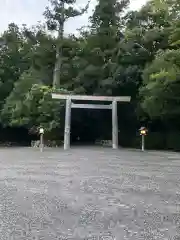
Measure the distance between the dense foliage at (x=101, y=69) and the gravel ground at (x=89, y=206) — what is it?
1003 cm

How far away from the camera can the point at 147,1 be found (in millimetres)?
21703

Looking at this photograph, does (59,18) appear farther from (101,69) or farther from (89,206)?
(89,206)

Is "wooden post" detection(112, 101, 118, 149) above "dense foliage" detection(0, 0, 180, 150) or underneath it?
underneath

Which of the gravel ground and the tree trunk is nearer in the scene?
the gravel ground

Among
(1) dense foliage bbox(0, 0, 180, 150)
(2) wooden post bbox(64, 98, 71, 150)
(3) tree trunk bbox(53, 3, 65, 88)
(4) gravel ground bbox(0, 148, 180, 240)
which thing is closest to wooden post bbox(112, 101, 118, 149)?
(1) dense foliage bbox(0, 0, 180, 150)

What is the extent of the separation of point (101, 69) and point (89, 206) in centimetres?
1898

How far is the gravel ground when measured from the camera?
12.5ft

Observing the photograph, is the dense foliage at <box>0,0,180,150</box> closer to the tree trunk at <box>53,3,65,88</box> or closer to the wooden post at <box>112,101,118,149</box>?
the tree trunk at <box>53,3,65,88</box>

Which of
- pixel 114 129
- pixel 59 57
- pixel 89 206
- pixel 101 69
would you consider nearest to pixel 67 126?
pixel 114 129

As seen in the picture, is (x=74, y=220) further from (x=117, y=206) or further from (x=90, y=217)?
(x=117, y=206)

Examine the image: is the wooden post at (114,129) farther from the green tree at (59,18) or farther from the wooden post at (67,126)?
the green tree at (59,18)

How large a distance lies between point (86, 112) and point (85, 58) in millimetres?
3234

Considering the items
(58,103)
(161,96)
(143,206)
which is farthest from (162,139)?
(143,206)

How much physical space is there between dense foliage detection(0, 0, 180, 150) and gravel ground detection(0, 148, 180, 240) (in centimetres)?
1003
